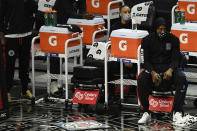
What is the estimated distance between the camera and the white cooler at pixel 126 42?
938 centimetres

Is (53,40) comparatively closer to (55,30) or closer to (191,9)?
(55,30)

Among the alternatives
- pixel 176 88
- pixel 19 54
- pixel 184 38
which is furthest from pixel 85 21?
pixel 176 88

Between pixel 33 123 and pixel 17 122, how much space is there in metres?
0.25

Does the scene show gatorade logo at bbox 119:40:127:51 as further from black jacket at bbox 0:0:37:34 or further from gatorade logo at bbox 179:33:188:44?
black jacket at bbox 0:0:37:34

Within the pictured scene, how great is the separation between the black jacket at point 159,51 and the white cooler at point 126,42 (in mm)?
329

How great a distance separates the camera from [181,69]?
355 inches

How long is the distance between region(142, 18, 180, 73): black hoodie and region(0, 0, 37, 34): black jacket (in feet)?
7.17

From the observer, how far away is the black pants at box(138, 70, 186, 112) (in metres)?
8.72

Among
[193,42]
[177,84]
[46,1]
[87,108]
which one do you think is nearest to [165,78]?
[177,84]

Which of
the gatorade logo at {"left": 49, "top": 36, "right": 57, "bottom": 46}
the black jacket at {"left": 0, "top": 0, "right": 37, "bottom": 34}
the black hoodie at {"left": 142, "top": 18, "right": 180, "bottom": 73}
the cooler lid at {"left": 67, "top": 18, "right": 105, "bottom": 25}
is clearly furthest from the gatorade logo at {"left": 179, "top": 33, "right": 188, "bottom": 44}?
the black jacket at {"left": 0, "top": 0, "right": 37, "bottom": 34}

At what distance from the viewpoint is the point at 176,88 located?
8758 millimetres

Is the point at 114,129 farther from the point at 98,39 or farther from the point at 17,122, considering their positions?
the point at 98,39

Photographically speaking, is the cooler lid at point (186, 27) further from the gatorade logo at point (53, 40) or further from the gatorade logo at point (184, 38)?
the gatorade logo at point (53, 40)

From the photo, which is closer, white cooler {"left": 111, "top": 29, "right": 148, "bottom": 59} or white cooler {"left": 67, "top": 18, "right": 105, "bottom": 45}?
white cooler {"left": 111, "top": 29, "right": 148, "bottom": 59}
